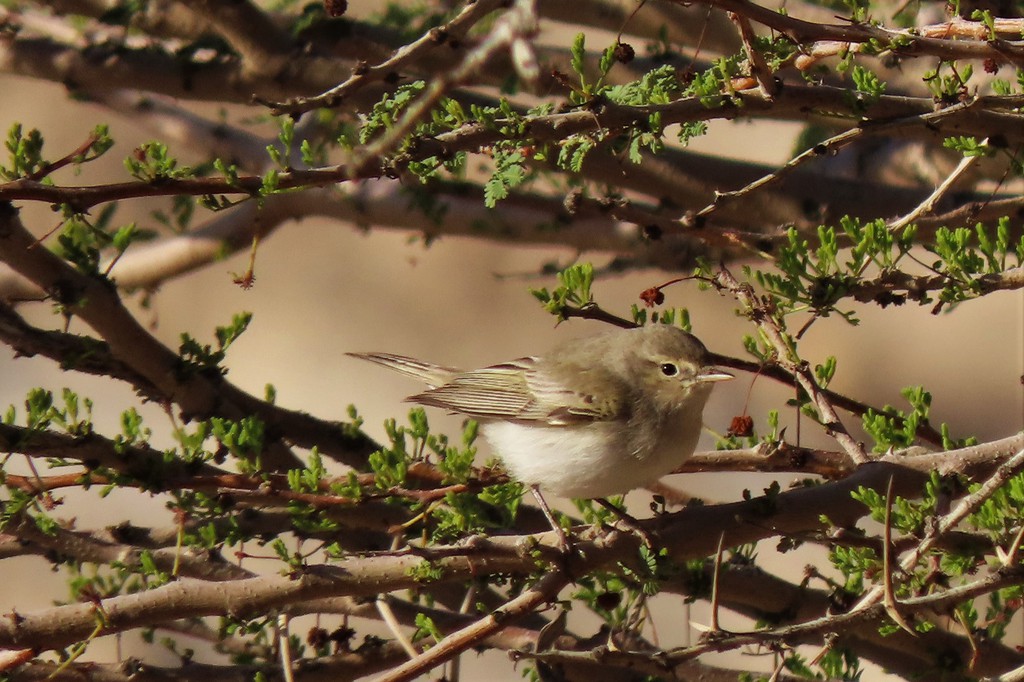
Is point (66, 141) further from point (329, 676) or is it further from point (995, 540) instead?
point (995, 540)

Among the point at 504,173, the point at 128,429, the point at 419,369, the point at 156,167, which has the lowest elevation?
the point at 419,369

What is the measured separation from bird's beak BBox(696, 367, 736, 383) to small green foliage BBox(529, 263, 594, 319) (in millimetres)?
887

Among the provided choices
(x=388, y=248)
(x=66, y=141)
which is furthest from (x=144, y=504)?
(x=66, y=141)

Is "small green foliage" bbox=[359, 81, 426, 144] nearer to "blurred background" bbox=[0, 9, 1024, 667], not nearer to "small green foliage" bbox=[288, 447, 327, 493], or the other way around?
"small green foliage" bbox=[288, 447, 327, 493]

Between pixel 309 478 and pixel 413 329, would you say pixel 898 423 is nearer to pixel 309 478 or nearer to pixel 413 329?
pixel 309 478

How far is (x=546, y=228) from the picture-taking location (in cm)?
543

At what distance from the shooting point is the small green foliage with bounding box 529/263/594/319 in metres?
3.06

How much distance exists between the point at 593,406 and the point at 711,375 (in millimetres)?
414

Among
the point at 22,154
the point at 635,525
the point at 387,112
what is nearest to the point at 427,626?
the point at 635,525

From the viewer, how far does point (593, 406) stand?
3.96 metres

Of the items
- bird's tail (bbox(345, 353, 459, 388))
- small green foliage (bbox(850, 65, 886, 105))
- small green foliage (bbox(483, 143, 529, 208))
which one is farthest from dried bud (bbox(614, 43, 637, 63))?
bird's tail (bbox(345, 353, 459, 388))

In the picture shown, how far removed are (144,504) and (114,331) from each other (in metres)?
5.83

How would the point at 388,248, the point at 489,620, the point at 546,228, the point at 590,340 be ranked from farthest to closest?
the point at 388,248, the point at 546,228, the point at 590,340, the point at 489,620

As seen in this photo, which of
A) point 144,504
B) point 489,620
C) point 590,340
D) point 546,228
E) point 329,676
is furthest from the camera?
point 144,504
